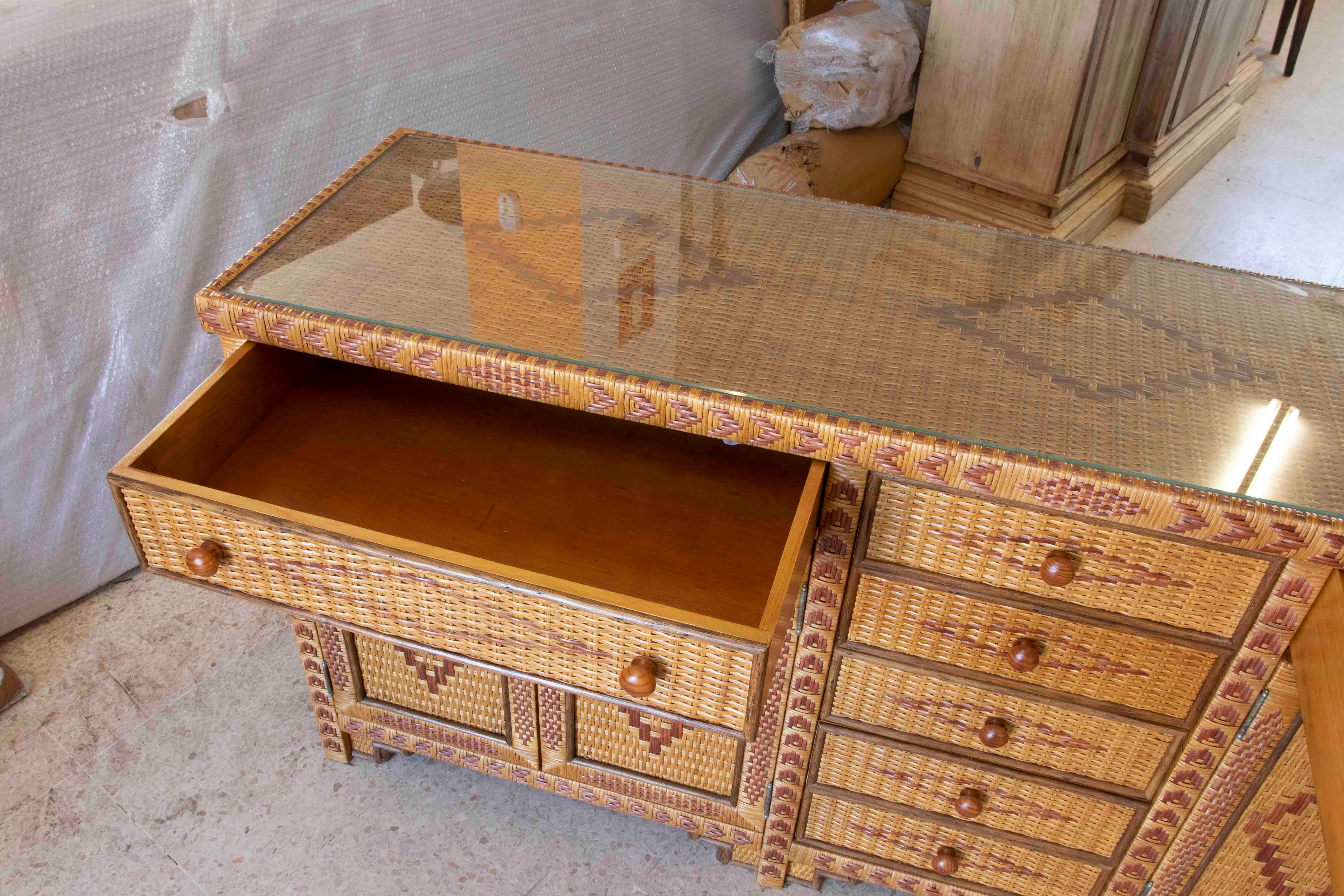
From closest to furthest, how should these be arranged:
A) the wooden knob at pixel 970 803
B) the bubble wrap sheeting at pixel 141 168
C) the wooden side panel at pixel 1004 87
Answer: the wooden knob at pixel 970 803, the bubble wrap sheeting at pixel 141 168, the wooden side panel at pixel 1004 87

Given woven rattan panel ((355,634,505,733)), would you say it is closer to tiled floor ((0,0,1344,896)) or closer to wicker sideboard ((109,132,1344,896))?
wicker sideboard ((109,132,1344,896))

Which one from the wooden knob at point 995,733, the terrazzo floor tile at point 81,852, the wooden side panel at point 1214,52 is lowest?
the terrazzo floor tile at point 81,852

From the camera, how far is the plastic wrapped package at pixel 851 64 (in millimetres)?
2430

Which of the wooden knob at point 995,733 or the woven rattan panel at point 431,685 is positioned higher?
the wooden knob at point 995,733

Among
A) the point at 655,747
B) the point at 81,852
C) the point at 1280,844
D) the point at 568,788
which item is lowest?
the point at 81,852

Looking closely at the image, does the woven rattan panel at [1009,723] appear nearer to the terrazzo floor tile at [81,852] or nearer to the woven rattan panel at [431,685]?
the woven rattan panel at [431,685]

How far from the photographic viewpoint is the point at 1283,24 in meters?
3.60

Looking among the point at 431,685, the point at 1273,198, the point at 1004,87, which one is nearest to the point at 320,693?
the point at 431,685

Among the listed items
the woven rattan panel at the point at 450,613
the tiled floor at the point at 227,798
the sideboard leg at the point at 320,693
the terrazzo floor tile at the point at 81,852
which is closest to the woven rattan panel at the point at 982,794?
the tiled floor at the point at 227,798

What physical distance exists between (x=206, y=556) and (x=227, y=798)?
0.70 metres

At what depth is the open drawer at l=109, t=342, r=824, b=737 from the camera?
89cm

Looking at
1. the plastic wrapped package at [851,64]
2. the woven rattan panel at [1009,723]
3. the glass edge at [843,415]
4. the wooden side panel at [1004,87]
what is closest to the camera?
the glass edge at [843,415]

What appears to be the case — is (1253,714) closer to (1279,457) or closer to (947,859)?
(1279,457)

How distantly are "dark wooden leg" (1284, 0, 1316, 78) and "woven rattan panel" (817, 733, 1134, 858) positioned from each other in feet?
10.9
